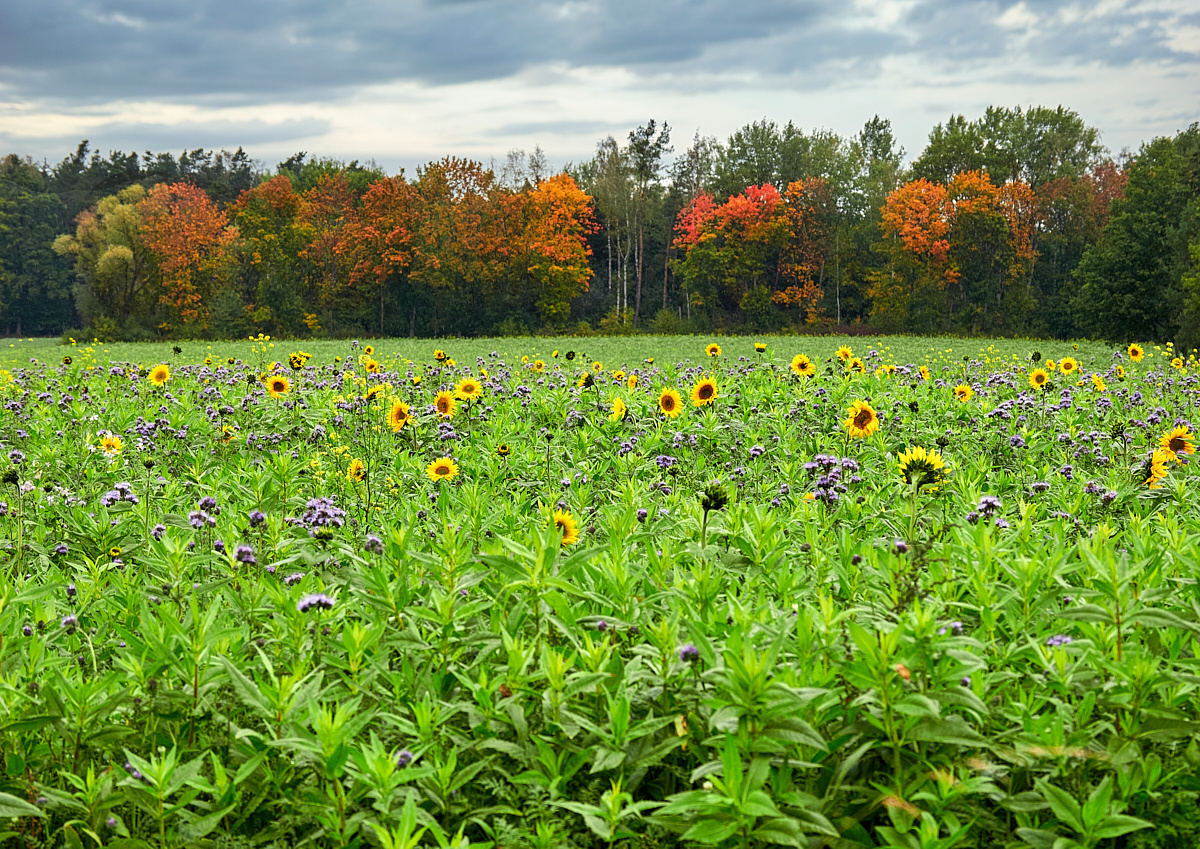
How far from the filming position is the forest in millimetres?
49719

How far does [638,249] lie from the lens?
56.5 meters

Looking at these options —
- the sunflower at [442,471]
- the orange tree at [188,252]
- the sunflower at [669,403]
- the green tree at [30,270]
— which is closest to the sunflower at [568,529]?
the sunflower at [442,471]

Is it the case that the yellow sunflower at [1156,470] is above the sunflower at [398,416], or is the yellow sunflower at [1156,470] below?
below

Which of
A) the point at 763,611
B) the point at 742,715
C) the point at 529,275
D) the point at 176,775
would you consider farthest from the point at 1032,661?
the point at 529,275

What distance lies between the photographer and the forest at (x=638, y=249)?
163 feet

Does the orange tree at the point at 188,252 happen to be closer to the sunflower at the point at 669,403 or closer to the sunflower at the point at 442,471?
the sunflower at the point at 669,403

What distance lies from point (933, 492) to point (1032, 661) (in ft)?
9.03

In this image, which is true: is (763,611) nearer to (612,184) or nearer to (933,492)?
(933,492)

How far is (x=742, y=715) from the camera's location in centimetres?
208

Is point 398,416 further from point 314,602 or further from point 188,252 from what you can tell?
point 188,252

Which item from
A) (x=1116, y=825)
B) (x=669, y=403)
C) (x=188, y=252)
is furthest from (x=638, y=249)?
(x=1116, y=825)

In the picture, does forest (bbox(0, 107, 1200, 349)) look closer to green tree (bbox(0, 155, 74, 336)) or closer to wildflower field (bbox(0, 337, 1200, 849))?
green tree (bbox(0, 155, 74, 336))

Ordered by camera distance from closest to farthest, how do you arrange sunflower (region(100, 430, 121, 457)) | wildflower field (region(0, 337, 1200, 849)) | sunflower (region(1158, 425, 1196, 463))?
wildflower field (region(0, 337, 1200, 849)), sunflower (region(1158, 425, 1196, 463)), sunflower (region(100, 430, 121, 457))

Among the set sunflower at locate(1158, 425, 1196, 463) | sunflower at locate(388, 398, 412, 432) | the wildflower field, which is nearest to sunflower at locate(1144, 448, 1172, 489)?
sunflower at locate(1158, 425, 1196, 463)
